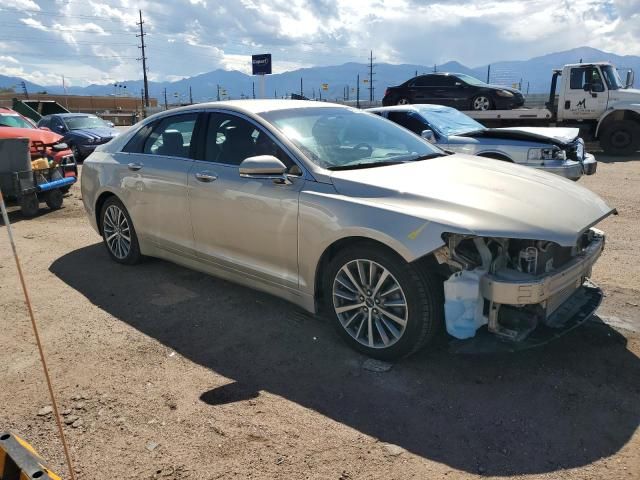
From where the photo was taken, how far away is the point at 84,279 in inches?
201

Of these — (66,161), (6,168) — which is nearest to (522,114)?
(66,161)

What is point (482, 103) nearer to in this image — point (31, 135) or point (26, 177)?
point (31, 135)

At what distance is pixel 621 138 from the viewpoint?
14.4 metres

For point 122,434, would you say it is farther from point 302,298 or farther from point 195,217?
point 195,217

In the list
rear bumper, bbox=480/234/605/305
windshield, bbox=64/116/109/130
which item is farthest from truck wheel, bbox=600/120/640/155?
windshield, bbox=64/116/109/130

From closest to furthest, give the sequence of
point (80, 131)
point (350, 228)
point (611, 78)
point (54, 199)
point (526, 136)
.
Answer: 1. point (350, 228)
2. point (526, 136)
3. point (54, 199)
4. point (611, 78)
5. point (80, 131)

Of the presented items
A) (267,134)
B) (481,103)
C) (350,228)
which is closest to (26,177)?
(267,134)

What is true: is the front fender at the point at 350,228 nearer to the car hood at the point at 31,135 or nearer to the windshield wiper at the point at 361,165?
the windshield wiper at the point at 361,165

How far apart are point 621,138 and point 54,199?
1440 centimetres

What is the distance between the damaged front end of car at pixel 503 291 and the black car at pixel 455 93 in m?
14.8

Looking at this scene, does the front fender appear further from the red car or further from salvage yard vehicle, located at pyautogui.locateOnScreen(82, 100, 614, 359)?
the red car

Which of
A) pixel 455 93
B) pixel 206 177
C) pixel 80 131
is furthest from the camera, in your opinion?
pixel 455 93

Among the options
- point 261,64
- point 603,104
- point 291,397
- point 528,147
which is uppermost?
point 261,64

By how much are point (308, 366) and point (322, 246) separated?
795 mm
